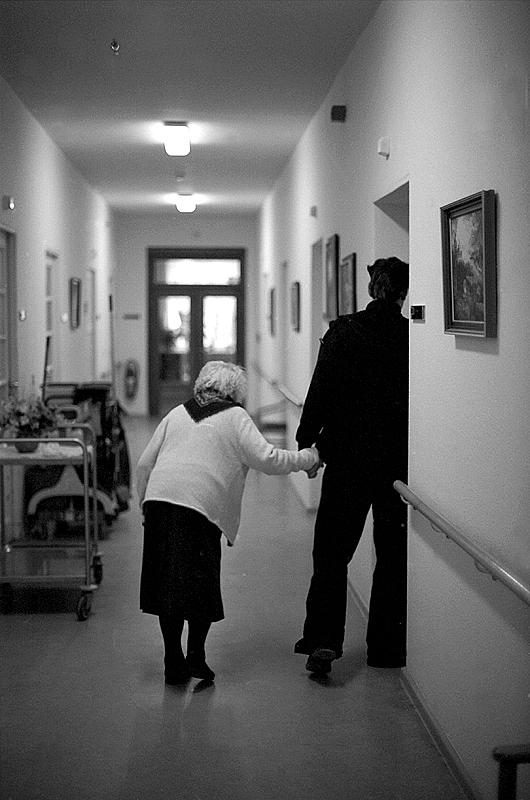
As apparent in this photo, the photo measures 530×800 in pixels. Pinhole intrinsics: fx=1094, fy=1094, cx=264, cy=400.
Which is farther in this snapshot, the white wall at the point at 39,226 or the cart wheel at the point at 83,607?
the white wall at the point at 39,226

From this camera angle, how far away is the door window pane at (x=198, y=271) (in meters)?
18.0

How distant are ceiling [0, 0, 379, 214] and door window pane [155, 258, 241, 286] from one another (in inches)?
279

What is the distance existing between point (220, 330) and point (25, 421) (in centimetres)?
1221

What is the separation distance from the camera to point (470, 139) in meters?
3.34

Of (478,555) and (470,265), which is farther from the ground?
(470,265)

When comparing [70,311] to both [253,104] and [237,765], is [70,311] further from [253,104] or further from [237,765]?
[237,765]

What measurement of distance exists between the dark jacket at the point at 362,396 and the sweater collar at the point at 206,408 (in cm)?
33

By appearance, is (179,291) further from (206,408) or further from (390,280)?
(206,408)

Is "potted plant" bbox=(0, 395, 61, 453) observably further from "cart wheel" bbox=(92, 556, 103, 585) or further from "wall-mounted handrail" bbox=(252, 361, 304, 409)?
"wall-mounted handrail" bbox=(252, 361, 304, 409)

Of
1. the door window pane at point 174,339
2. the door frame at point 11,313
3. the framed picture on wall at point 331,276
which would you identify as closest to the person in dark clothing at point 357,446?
the framed picture on wall at point 331,276

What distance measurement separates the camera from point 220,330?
720 inches

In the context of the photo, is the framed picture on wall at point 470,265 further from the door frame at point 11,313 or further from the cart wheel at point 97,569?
the door frame at point 11,313

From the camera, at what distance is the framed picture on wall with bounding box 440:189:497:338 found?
304 cm

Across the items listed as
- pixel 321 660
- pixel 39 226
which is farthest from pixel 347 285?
pixel 39 226
